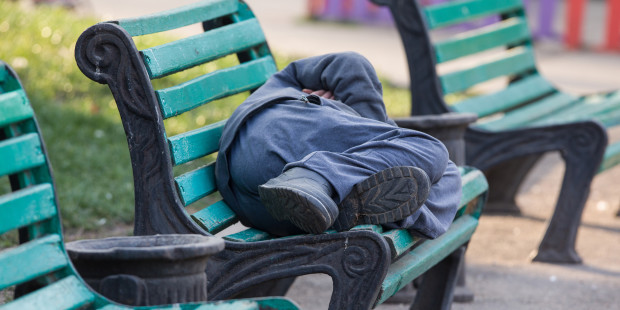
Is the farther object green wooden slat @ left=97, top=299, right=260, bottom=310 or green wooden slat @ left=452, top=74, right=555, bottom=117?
green wooden slat @ left=452, top=74, right=555, bottom=117

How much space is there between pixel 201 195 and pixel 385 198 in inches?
25.3

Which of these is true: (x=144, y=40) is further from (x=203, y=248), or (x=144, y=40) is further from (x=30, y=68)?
(x=203, y=248)

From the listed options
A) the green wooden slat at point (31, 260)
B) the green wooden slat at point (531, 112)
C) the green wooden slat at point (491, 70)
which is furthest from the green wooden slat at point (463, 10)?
the green wooden slat at point (31, 260)

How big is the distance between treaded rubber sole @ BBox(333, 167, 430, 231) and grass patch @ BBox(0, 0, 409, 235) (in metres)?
2.01

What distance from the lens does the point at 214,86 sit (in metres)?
3.11

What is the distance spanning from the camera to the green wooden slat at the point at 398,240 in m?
2.49

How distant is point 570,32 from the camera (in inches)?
415

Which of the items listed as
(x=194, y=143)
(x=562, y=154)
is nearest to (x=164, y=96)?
Result: (x=194, y=143)

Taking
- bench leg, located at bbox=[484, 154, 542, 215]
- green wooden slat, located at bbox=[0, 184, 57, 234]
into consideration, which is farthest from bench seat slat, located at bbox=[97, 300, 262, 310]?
bench leg, located at bbox=[484, 154, 542, 215]

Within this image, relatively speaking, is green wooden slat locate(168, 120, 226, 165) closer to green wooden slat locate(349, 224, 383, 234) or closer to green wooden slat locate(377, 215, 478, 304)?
green wooden slat locate(349, 224, 383, 234)

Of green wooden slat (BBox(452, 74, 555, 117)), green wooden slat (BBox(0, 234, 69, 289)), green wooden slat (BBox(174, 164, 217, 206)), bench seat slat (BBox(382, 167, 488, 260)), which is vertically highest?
green wooden slat (BBox(0, 234, 69, 289))

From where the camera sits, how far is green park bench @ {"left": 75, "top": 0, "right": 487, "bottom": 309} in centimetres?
244

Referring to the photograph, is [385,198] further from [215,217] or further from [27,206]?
[27,206]

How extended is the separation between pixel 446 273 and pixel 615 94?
2599 mm
